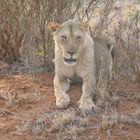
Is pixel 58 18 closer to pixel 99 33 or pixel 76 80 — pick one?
pixel 99 33

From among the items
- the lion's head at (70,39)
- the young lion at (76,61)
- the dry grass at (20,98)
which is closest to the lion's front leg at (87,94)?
the young lion at (76,61)

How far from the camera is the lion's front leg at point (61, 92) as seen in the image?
5082mm

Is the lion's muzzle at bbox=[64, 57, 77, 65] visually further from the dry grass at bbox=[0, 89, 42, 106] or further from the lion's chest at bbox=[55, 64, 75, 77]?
the dry grass at bbox=[0, 89, 42, 106]

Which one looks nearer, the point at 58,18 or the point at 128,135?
the point at 128,135

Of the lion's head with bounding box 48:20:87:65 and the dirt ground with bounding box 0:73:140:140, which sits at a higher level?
the lion's head with bounding box 48:20:87:65

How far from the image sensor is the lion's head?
16.5ft

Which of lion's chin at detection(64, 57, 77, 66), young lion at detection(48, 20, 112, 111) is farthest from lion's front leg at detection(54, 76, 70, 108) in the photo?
lion's chin at detection(64, 57, 77, 66)

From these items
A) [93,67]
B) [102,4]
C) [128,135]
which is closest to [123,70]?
[93,67]

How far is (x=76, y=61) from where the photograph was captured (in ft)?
17.1

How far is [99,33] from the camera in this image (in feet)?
22.4

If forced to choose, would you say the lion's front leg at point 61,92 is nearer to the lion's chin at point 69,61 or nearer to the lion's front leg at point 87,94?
the lion's front leg at point 87,94

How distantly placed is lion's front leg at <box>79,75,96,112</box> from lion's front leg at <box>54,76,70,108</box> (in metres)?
0.16

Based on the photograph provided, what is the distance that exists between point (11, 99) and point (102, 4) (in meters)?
2.72

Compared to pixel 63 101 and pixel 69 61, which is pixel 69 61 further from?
pixel 63 101
